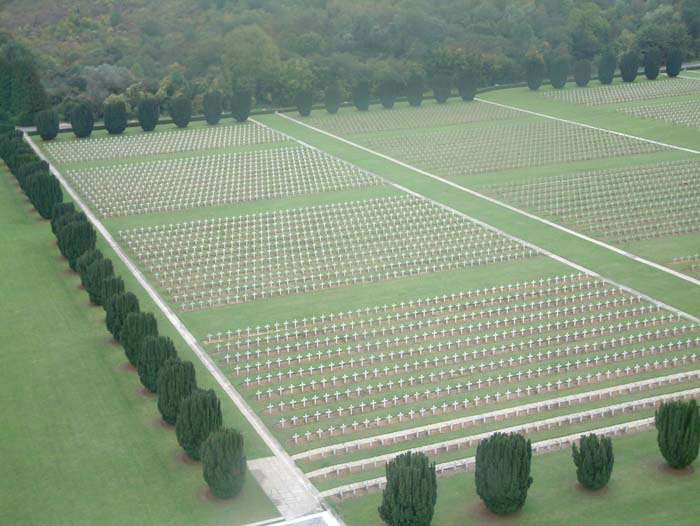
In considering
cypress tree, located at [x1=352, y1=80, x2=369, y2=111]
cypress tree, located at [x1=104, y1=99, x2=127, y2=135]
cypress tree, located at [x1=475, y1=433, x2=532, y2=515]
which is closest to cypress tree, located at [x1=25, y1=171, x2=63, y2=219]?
cypress tree, located at [x1=104, y1=99, x2=127, y2=135]

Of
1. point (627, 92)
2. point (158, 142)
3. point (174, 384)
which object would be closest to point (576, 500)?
point (174, 384)

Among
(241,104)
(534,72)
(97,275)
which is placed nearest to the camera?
(97,275)

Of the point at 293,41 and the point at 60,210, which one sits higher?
the point at 293,41

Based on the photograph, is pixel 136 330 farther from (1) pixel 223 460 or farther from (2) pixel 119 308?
(1) pixel 223 460

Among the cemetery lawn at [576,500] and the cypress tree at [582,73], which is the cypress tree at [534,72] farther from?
the cemetery lawn at [576,500]

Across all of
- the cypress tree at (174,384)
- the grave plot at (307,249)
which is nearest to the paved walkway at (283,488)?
the cypress tree at (174,384)

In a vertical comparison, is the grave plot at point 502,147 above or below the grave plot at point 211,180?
above
